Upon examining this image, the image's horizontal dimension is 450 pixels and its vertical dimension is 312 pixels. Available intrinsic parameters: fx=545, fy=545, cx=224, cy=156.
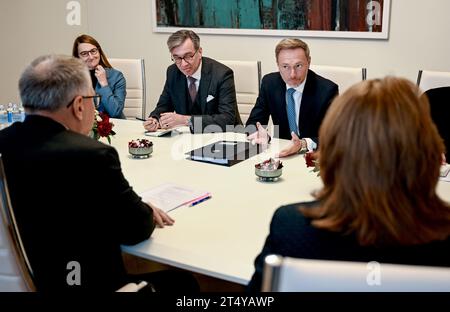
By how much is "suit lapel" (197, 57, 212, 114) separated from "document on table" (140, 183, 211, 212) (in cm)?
153

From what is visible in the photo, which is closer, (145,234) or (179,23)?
(145,234)

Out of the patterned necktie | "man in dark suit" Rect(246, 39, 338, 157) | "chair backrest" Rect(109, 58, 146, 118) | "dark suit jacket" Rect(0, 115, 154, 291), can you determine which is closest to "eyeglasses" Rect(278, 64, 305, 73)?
"man in dark suit" Rect(246, 39, 338, 157)

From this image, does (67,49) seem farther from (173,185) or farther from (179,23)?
(173,185)

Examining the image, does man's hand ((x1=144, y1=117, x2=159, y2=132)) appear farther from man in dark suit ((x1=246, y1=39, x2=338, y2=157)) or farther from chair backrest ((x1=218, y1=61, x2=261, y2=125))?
chair backrest ((x1=218, y1=61, x2=261, y2=125))

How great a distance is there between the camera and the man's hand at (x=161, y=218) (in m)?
1.85

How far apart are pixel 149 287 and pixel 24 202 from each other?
0.46 metres

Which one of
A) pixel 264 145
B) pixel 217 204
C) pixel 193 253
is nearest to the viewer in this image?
pixel 193 253

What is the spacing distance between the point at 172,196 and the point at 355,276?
1.22 m

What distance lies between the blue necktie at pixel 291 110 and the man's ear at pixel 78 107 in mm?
1671

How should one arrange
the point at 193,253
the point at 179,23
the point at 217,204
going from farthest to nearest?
the point at 179,23
the point at 217,204
the point at 193,253

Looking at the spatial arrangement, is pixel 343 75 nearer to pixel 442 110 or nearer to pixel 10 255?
pixel 442 110

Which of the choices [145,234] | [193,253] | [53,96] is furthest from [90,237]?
[53,96]

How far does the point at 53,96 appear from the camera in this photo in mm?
1770

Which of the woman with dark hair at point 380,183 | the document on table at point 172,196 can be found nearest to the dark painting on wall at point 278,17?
the document on table at point 172,196
